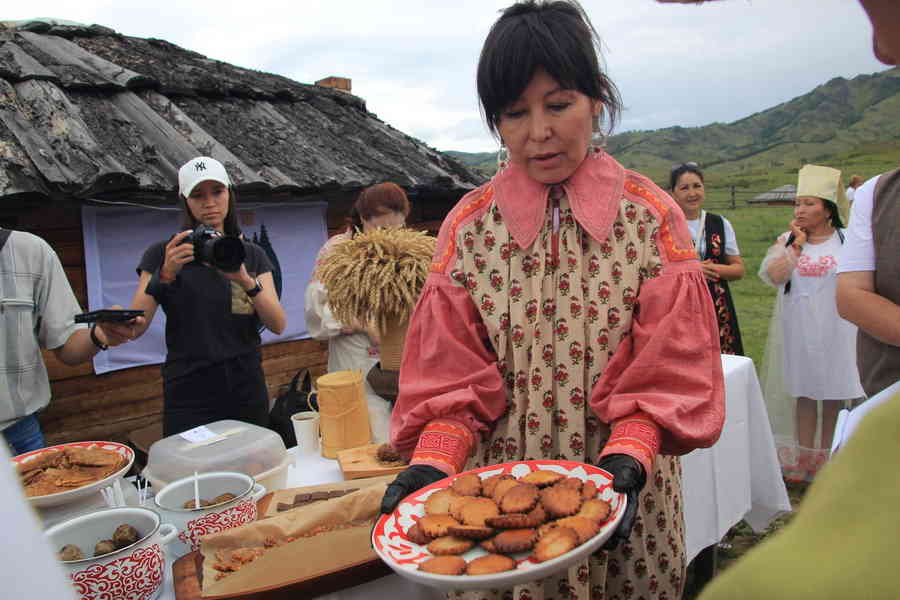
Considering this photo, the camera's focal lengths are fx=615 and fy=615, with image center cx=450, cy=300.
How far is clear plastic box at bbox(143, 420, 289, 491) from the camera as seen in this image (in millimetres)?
1754

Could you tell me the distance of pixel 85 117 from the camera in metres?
4.71

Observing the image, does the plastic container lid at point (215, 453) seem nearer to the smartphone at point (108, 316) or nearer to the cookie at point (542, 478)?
the smartphone at point (108, 316)

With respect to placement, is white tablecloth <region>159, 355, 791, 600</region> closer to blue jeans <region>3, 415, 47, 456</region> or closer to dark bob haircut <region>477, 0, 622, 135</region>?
blue jeans <region>3, 415, 47, 456</region>

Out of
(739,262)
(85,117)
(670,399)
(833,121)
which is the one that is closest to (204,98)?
(85,117)

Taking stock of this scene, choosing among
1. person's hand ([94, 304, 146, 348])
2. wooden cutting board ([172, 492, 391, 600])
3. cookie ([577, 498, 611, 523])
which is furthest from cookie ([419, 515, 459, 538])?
person's hand ([94, 304, 146, 348])

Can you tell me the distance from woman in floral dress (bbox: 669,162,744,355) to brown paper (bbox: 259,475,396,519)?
3.43m

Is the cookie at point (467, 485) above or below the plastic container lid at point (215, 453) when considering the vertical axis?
above

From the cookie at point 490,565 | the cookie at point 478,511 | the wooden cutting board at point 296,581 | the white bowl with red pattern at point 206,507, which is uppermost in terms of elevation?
the cookie at point 478,511

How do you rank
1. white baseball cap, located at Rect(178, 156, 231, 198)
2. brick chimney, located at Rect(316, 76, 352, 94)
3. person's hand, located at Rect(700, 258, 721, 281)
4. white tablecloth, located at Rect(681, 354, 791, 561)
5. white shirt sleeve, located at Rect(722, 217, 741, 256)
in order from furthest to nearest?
1. brick chimney, located at Rect(316, 76, 352, 94)
2. white shirt sleeve, located at Rect(722, 217, 741, 256)
3. person's hand, located at Rect(700, 258, 721, 281)
4. white baseball cap, located at Rect(178, 156, 231, 198)
5. white tablecloth, located at Rect(681, 354, 791, 561)

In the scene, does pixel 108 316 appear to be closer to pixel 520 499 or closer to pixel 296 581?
pixel 296 581

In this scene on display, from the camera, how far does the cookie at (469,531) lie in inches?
44.0

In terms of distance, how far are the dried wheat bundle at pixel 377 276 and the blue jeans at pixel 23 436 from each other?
1.40 meters

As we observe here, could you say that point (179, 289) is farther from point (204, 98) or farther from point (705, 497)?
point (204, 98)

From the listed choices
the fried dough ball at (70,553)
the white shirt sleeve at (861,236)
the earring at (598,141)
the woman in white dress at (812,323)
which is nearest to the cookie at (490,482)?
the earring at (598,141)
